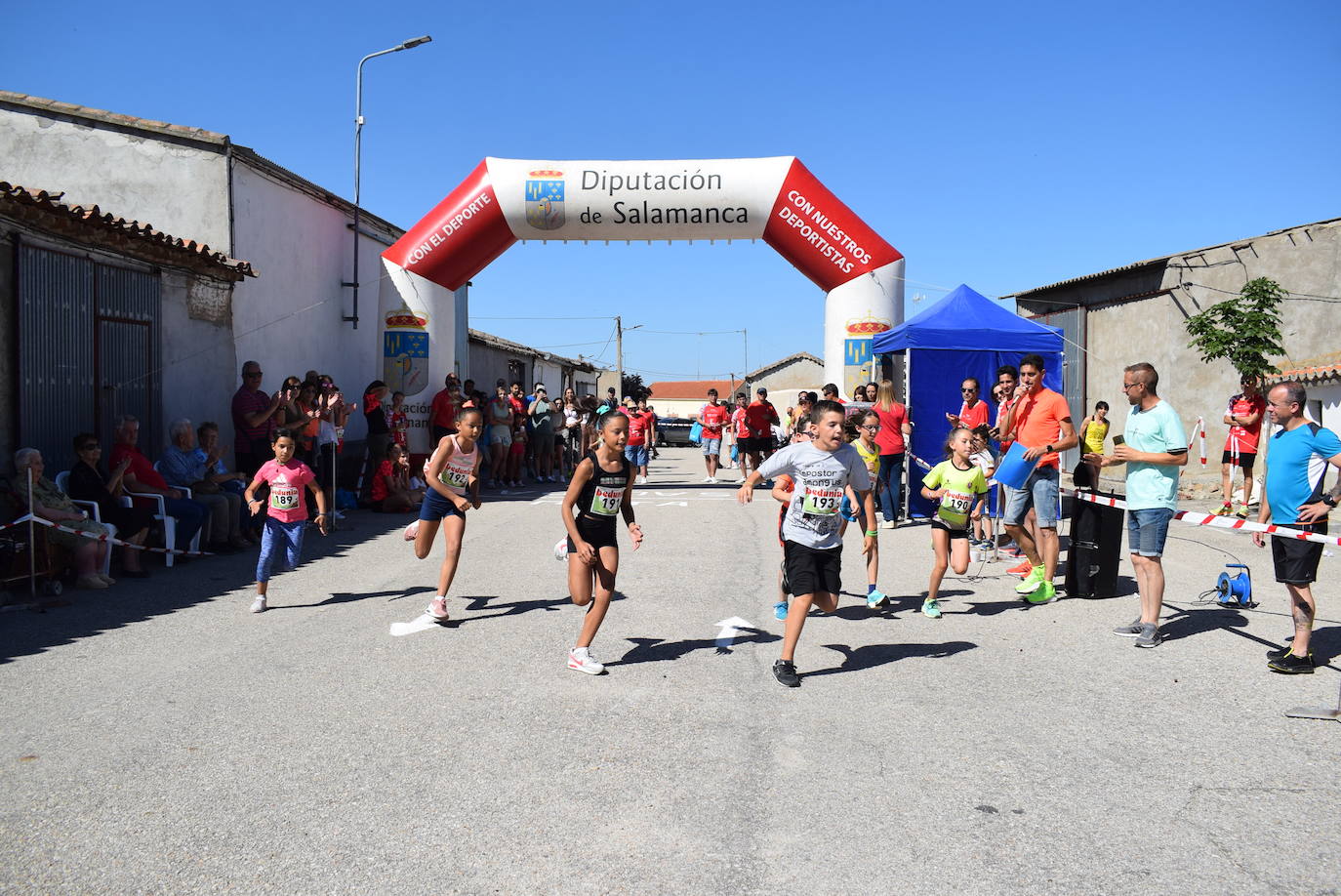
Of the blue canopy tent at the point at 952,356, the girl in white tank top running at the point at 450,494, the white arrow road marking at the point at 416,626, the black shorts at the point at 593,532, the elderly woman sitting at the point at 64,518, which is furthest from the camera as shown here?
the blue canopy tent at the point at 952,356

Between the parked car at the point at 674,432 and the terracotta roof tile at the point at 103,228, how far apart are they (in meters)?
39.2

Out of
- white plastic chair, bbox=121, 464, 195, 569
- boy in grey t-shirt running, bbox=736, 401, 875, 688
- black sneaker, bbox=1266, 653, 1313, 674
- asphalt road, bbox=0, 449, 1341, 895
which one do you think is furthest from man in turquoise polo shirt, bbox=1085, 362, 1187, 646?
white plastic chair, bbox=121, 464, 195, 569

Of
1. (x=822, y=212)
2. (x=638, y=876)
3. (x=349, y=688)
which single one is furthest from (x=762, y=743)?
(x=822, y=212)

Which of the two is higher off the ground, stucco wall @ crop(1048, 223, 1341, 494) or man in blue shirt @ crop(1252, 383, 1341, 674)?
stucco wall @ crop(1048, 223, 1341, 494)

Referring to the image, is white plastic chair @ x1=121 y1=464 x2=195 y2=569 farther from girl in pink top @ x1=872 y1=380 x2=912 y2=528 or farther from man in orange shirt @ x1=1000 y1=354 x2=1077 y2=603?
girl in pink top @ x1=872 y1=380 x2=912 y2=528

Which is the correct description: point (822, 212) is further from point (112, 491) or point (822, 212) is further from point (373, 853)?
point (373, 853)

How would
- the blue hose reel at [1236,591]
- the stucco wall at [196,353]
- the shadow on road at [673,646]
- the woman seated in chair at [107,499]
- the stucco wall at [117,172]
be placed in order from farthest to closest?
1. the stucco wall at [117,172]
2. the stucco wall at [196,353]
3. the woman seated in chair at [107,499]
4. the blue hose reel at [1236,591]
5. the shadow on road at [673,646]

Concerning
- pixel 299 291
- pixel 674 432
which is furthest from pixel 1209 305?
pixel 674 432

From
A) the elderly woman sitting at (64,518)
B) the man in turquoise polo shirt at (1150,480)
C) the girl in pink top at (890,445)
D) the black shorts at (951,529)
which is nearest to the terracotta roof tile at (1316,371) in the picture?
the girl in pink top at (890,445)

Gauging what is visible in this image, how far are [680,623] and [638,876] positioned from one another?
397 cm

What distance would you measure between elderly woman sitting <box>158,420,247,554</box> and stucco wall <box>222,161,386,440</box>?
3.85 meters

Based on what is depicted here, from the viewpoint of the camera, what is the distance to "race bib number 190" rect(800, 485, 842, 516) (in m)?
5.88

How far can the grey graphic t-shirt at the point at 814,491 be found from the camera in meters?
5.89

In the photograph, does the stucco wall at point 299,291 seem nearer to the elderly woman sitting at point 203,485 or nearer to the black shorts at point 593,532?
the elderly woman sitting at point 203,485
